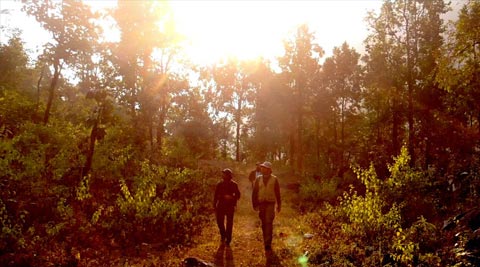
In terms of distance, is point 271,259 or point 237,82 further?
point 237,82

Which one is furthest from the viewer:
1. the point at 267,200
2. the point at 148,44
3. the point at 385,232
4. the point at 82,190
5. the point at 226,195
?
the point at 148,44

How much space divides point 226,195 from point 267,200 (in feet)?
5.06

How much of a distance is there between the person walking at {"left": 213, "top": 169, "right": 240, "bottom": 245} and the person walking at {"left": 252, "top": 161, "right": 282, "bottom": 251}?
3.55 ft

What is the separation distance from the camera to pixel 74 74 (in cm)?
4825

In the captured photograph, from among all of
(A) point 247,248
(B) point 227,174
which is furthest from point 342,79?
(A) point 247,248

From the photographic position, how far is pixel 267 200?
37.8 feet

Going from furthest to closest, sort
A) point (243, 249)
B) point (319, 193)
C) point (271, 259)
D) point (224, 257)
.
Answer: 1. point (319, 193)
2. point (243, 249)
3. point (224, 257)
4. point (271, 259)

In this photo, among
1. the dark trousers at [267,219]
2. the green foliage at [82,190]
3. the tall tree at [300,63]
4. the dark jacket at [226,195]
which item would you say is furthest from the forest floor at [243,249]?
the tall tree at [300,63]

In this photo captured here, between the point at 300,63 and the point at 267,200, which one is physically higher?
the point at 300,63

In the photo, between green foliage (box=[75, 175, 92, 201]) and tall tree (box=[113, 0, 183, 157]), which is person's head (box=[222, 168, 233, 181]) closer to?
green foliage (box=[75, 175, 92, 201])

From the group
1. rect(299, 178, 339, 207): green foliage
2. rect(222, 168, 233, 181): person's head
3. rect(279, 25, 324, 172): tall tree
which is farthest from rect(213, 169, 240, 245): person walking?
rect(279, 25, 324, 172): tall tree

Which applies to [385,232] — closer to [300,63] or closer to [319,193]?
[319,193]

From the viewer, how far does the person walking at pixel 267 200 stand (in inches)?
454

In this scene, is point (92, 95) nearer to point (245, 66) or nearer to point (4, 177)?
point (4, 177)
